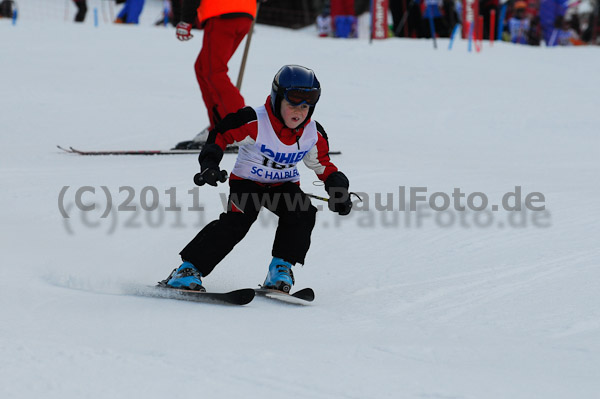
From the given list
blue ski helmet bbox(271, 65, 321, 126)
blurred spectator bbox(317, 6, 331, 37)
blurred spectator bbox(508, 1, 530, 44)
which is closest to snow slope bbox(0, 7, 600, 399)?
blue ski helmet bbox(271, 65, 321, 126)

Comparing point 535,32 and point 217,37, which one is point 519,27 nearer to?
point 535,32

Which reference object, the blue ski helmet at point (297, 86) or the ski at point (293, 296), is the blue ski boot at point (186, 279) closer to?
the ski at point (293, 296)

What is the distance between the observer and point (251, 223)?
3.68m

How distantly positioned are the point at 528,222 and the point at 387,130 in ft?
14.1

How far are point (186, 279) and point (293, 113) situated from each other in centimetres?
92

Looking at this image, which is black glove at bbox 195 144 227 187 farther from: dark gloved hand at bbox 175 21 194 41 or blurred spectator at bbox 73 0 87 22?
blurred spectator at bbox 73 0 87 22

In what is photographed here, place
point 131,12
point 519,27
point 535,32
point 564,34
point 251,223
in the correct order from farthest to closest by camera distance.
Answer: point 564,34 < point 519,27 < point 535,32 < point 131,12 < point 251,223

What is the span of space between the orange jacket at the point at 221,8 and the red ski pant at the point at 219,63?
0.05m

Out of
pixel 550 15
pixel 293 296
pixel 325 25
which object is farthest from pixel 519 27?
pixel 293 296

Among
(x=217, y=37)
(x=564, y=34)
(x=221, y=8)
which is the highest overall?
(x=221, y=8)

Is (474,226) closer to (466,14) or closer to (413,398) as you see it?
(413,398)

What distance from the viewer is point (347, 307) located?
3428 mm

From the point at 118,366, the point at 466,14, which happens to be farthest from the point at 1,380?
the point at 466,14

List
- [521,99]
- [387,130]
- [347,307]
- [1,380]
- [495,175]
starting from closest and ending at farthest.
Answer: [1,380] → [347,307] → [495,175] → [387,130] → [521,99]
